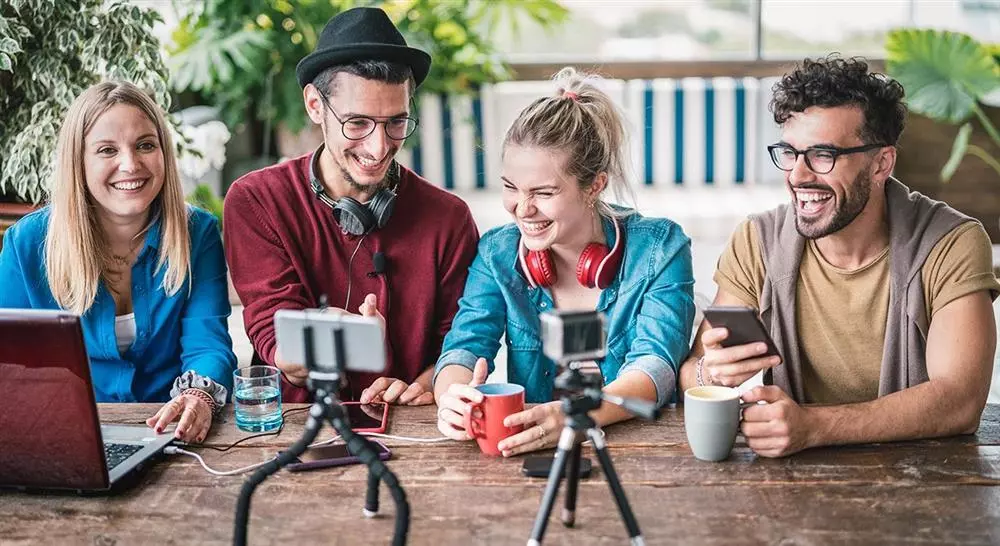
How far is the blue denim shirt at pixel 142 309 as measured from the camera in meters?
2.08

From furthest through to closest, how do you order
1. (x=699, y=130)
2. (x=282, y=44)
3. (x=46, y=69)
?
(x=699, y=130), (x=282, y=44), (x=46, y=69)

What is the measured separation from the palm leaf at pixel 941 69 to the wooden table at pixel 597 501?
12.6ft

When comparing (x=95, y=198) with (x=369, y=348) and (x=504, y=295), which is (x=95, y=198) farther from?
(x=369, y=348)

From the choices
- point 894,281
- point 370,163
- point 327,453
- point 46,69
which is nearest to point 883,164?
point 894,281

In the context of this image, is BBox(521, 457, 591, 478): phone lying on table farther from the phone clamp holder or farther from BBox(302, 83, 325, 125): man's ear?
BBox(302, 83, 325, 125): man's ear

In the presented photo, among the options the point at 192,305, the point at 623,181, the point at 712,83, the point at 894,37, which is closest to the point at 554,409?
the point at 623,181

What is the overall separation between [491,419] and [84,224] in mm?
965

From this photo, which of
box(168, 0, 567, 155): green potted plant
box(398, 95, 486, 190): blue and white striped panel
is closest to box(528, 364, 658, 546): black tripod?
box(168, 0, 567, 155): green potted plant

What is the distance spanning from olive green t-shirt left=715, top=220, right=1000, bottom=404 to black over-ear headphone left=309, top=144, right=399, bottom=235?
27.1 inches

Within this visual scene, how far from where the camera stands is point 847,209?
1896 millimetres

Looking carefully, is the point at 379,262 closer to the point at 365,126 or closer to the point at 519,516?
the point at 365,126

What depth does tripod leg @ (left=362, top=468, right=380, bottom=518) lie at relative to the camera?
4.47ft

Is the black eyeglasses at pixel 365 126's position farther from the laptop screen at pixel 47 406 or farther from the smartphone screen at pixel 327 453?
the laptop screen at pixel 47 406

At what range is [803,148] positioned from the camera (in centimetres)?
190
